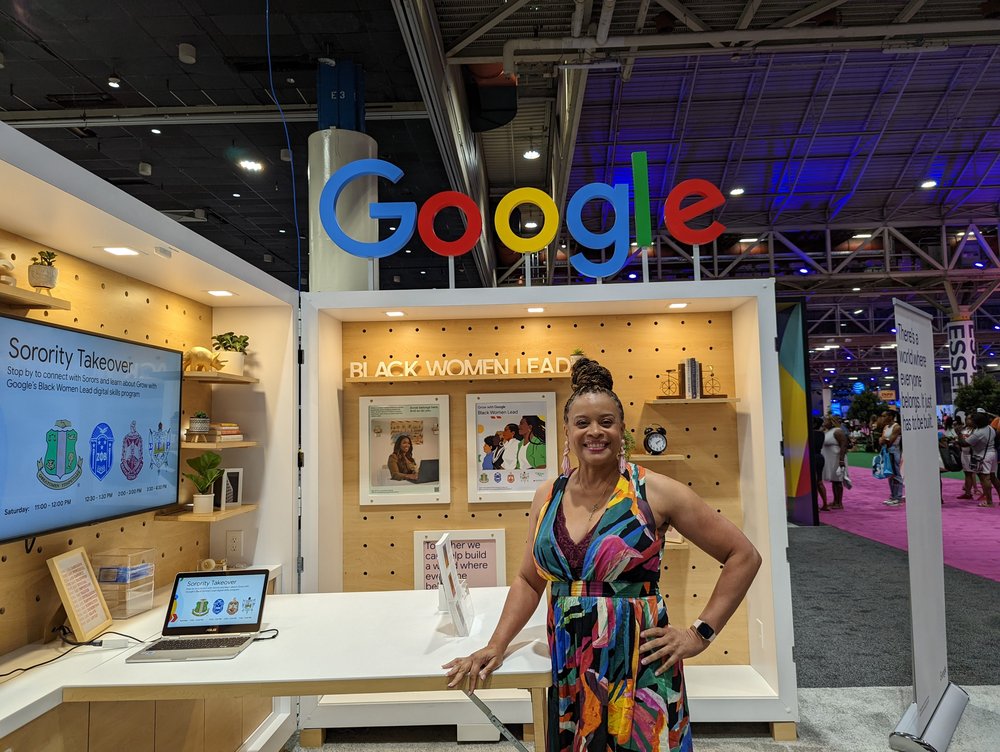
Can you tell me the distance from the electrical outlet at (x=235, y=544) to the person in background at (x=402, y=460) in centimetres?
91

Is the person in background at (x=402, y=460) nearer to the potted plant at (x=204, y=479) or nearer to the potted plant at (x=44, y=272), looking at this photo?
the potted plant at (x=204, y=479)

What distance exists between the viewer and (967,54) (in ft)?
24.6

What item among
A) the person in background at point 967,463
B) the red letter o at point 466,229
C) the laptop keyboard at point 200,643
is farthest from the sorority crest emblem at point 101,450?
the person in background at point 967,463

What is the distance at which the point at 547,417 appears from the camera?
386 cm

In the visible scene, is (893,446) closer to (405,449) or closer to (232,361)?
(405,449)

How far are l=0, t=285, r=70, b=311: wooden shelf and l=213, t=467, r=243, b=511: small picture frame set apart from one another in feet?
4.17

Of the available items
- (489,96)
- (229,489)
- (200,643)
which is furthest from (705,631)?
(489,96)

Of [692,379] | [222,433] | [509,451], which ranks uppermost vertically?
[692,379]

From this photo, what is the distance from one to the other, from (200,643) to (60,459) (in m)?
0.83

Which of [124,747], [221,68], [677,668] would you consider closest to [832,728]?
[677,668]

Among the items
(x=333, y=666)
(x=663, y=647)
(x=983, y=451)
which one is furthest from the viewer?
(x=983, y=451)

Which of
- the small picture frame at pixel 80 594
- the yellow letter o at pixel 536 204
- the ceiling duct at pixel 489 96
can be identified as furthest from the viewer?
the ceiling duct at pixel 489 96

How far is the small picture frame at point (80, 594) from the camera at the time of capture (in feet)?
7.52

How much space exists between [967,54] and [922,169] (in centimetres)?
358
